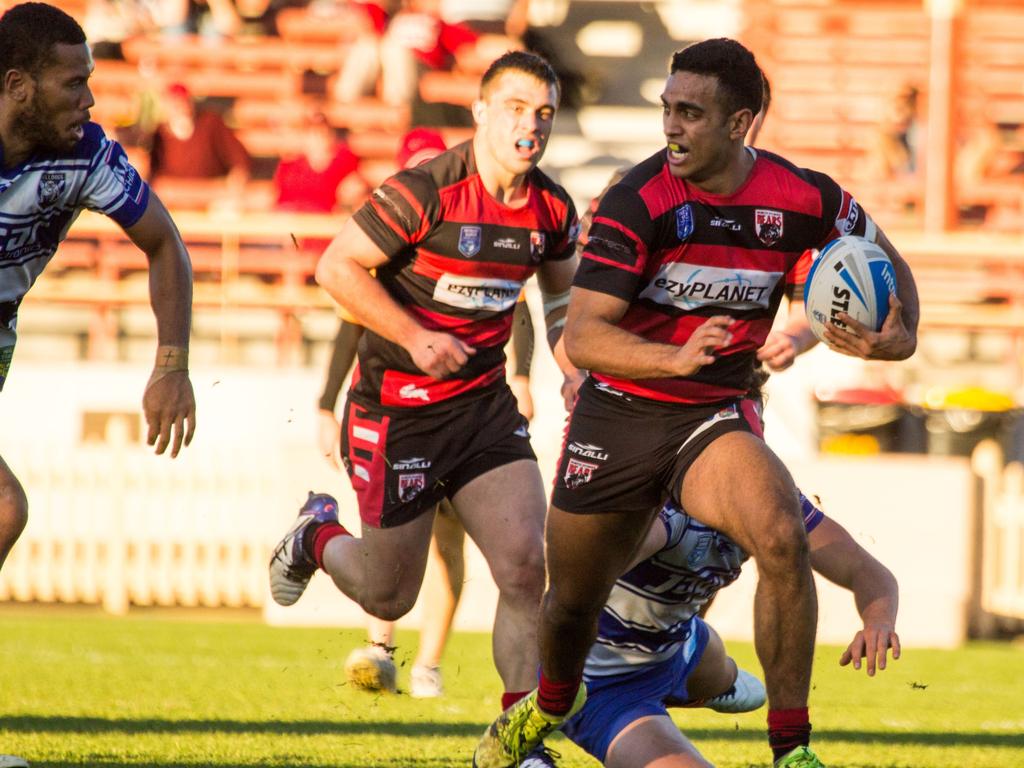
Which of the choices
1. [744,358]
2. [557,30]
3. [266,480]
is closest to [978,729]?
[744,358]

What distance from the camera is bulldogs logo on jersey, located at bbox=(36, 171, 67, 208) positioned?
18.3ft

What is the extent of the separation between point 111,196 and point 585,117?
1399cm

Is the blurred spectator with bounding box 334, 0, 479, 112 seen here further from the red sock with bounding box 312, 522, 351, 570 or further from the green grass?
the red sock with bounding box 312, 522, 351, 570

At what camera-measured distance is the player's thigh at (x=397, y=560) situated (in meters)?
7.01

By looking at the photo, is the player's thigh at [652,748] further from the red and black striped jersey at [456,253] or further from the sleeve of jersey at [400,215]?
the sleeve of jersey at [400,215]

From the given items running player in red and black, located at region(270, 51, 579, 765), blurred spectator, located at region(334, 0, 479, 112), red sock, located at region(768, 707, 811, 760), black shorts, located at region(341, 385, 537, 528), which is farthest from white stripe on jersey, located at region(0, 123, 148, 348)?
blurred spectator, located at region(334, 0, 479, 112)

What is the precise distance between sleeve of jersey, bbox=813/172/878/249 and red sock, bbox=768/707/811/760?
5.07 feet

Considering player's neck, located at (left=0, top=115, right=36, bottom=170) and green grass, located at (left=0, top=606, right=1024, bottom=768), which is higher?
player's neck, located at (left=0, top=115, right=36, bottom=170)

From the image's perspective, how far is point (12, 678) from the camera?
902 cm

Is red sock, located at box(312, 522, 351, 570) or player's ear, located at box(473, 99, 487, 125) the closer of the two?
player's ear, located at box(473, 99, 487, 125)

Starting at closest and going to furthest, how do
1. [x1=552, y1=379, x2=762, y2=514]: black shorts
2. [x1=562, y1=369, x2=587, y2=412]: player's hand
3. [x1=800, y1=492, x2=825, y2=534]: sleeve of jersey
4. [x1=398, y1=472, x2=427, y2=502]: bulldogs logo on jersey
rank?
1. [x1=552, y1=379, x2=762, y2=514]: black shorts
2. [x1=800, y1=492, x2=825, y2=534]: sleeve of jersey
3. [x1=562, y1=369, x2=587, y2=412]: player's hand
4. [x1=398, y1=472, x2=427, y2=502]: bulldogs logo on jersey

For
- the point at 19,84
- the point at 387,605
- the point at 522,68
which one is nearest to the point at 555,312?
the point at 522,68

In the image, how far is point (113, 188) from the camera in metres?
5.71

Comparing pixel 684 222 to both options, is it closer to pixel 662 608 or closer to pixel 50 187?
pixel 662 608
